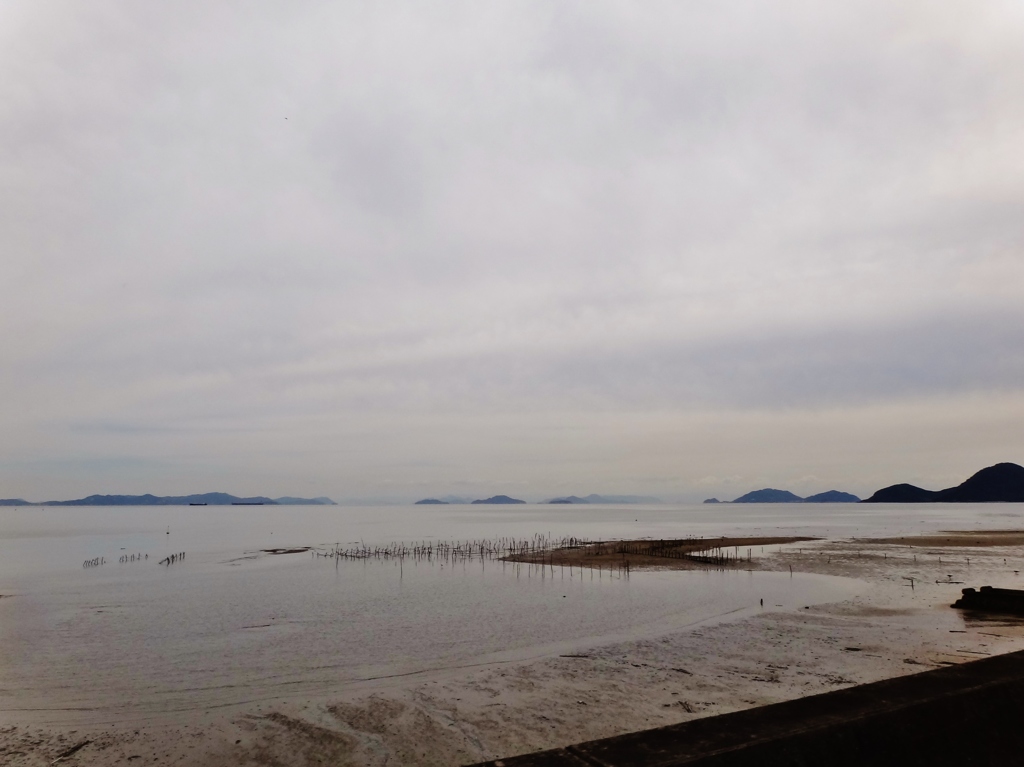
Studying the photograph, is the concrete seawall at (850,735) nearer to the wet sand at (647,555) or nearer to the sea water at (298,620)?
the sea water at (298,620)

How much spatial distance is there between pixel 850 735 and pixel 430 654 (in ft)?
60.7

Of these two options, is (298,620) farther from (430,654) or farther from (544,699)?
(544,699)

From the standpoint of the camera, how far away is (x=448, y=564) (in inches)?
2269

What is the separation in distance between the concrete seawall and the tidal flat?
7.39m

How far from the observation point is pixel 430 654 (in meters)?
23.2

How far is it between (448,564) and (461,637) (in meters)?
32.3

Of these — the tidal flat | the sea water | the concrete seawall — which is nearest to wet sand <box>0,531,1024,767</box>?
the tidal flat

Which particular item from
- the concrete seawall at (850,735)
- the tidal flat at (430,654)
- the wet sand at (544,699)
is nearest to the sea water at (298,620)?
the tidal flat at (430,654)

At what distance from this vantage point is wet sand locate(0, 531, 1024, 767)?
14008 mm

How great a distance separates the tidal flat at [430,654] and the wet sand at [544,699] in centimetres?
8

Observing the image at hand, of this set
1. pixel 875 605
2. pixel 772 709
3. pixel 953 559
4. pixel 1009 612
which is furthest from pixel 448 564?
pixel 772 709

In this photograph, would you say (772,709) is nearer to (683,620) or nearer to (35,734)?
(35,734)

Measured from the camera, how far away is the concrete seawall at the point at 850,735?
6.64m

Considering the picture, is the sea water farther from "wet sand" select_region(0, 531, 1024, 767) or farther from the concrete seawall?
the concrete seawall
